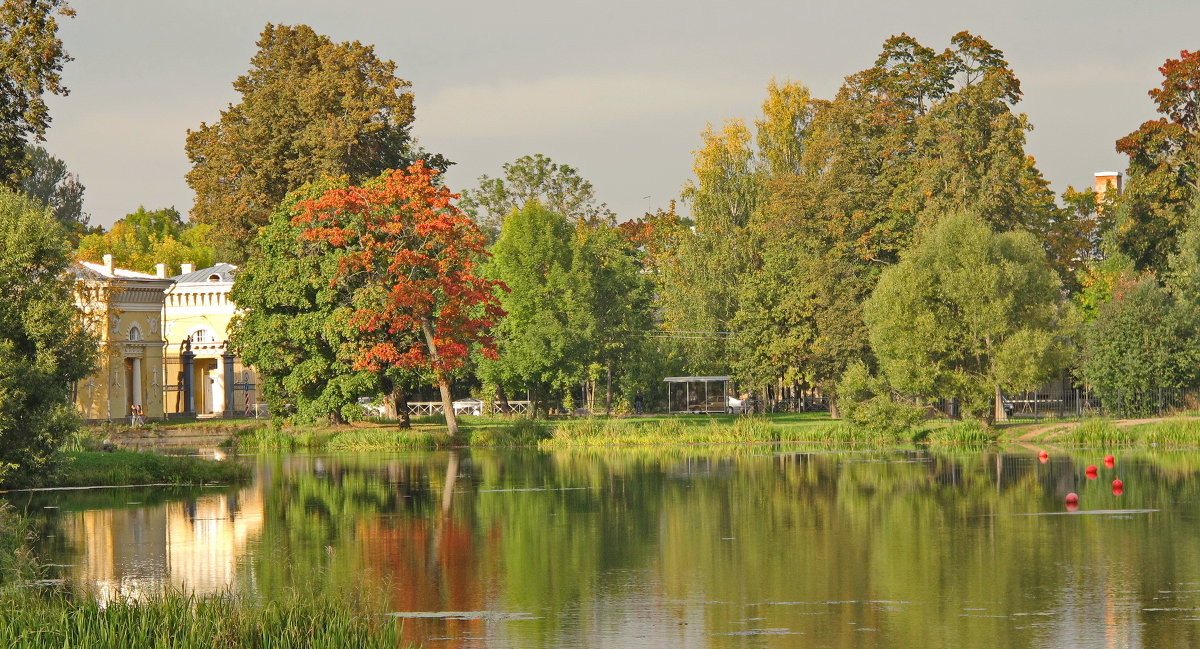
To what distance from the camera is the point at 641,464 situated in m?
46.0

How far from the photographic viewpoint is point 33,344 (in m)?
34.3

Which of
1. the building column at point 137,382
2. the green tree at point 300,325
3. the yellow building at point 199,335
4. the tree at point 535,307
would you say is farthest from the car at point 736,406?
the building column at point 137,382

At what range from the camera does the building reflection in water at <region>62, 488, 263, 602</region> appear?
21.5 m

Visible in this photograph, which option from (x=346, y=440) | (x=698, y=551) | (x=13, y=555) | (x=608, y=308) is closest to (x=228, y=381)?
(x=608, y=308)

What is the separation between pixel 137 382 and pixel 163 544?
49.7 meters

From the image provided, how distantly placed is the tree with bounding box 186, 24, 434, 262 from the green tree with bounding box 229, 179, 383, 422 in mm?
5439

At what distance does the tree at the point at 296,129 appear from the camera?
64.1 m

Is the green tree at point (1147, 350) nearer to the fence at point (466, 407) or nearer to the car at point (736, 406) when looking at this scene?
the car at point (736, 406)

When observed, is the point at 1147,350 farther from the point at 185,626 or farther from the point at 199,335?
the point at 185,626

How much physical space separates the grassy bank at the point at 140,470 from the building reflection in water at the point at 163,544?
3792mm

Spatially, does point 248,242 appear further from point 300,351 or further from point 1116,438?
point 1116,438

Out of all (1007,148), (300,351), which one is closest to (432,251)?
(300,351)

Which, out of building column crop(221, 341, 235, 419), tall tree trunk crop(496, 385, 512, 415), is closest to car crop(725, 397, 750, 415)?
tall tree trunk crop(496, 385, 512, 415)

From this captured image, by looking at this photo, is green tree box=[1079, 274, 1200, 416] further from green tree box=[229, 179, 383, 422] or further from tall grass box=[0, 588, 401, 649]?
tall grass box=[0, 588, 401, 649]
